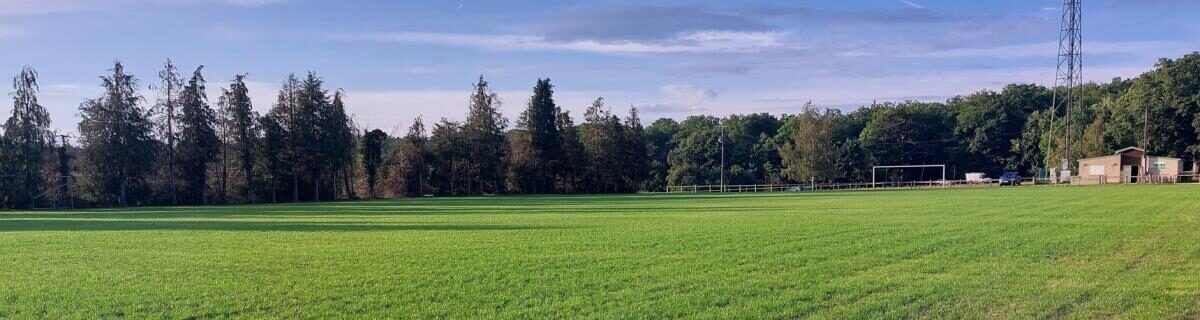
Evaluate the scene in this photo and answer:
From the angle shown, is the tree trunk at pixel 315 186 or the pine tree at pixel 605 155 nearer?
the tree trunk at pixel 315 186

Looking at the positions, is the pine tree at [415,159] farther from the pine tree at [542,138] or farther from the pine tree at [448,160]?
the pine tree at [542,138]

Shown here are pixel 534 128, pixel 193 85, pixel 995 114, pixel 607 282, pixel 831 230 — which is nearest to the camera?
pixel 607 282

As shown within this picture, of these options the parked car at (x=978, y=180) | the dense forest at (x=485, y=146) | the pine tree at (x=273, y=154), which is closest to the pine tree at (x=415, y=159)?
the dense forest at (x=485, y=146)

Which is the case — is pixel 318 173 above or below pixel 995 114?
below

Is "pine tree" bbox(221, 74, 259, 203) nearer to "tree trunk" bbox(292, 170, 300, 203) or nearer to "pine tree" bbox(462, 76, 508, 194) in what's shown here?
"tree trunk" bbox(292, 170, 300, 203)

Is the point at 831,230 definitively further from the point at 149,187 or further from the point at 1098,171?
the point at 1098,171

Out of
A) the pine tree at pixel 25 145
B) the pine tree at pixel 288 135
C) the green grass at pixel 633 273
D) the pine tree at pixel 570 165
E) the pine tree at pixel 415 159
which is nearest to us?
the green grass at pixel 633 273

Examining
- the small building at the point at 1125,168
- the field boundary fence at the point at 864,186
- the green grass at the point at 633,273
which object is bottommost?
the field boundary fence at the point at 864,186

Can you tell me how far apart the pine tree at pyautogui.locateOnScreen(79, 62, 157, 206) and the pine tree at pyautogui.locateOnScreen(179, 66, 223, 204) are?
2539 millimetres

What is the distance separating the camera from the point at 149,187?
6419cm

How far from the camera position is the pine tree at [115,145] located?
6200 cm

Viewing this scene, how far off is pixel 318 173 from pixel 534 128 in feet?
75.4

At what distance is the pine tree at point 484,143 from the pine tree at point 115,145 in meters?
28.8

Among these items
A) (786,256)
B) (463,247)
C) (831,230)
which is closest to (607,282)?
(786,256)
